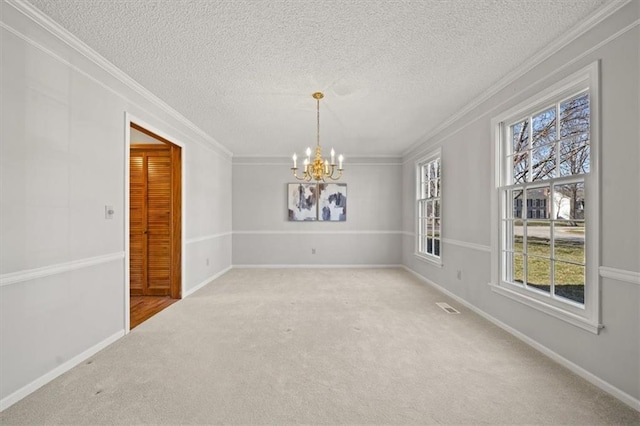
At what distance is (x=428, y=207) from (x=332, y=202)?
7.04 feet

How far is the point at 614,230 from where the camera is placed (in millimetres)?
1938

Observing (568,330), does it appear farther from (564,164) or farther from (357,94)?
(357,94)

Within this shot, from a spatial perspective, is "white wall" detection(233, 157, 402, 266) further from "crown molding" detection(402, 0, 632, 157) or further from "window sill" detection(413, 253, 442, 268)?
"crown molding" detection(402, 0, 632, 157)

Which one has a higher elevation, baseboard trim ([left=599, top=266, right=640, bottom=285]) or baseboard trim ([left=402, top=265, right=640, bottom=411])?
baseboard trim ([left=599, top=266, right=640, bottom=285])

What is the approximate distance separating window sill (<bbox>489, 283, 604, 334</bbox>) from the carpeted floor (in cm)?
39

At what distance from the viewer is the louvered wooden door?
14.3ft

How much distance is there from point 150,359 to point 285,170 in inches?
190

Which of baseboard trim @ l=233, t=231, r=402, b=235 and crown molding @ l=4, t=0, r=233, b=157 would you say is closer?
crown molding @ l=4, t=0, r=233, b=157

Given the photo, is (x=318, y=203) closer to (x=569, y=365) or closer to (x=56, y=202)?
(x=56, y=202)

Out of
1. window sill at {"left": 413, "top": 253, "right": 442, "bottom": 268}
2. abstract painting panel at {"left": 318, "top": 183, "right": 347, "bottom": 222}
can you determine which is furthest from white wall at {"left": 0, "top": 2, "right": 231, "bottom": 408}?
window sill at {"left": 413, "top": 253, "right": 442, "bottom": 268}

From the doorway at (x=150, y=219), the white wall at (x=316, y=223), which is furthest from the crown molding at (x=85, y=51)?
the white wall at (x=316, y=223)

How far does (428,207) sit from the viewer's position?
5.51 metres

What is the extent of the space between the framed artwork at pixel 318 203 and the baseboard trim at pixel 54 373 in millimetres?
4299

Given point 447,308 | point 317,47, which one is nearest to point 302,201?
point 447,308
